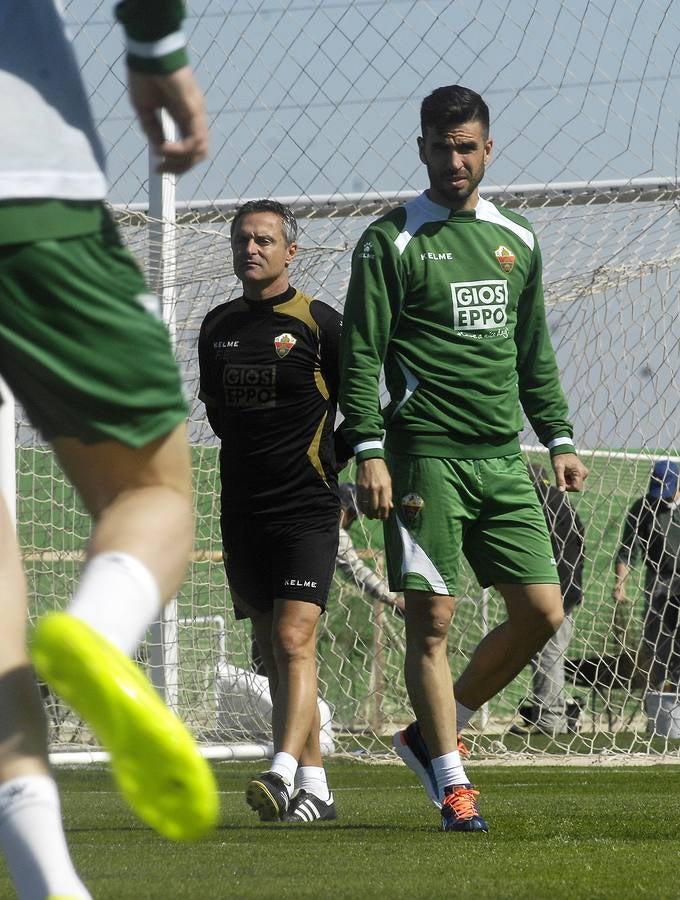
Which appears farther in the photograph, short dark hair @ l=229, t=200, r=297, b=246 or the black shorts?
short dark hair @ l=229, t=200, r=297, b=246

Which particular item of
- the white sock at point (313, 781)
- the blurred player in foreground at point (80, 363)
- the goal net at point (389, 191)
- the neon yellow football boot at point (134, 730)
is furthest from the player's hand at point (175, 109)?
the goal net at point (389, 191)

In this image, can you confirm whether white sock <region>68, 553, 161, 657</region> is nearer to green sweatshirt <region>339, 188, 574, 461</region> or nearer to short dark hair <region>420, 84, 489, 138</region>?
green sweatshirt <region>339, 188, 574, 461</region>

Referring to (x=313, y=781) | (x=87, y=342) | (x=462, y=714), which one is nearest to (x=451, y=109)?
(x=462, y=714)

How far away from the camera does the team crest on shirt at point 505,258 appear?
525 cm

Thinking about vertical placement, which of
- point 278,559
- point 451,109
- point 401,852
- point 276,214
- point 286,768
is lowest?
point 401,852

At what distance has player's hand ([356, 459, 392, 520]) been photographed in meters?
4.89

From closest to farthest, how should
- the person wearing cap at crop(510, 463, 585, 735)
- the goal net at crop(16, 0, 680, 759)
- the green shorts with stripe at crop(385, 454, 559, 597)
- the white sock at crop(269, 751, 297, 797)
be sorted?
1. the green shorts with stripe at crop(385, 454, 559, 597)
2. the white sock at crop(269, 751, 297, 797)
3. the goal net at crop(16, 0, 680, 759)
4. the person wearing cap at crop(510, 463, 585, 735)

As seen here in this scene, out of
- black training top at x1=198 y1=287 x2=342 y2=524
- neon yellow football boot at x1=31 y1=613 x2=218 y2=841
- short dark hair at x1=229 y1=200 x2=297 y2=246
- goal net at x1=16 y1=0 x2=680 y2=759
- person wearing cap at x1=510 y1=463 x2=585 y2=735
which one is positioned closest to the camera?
A: neon yellow football boot at x1=31 y1=613 x2=218 y2=841

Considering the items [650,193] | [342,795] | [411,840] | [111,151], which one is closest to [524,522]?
[411,840]

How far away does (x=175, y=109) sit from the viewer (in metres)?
2.40

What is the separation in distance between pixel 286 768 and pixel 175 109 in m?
3.22

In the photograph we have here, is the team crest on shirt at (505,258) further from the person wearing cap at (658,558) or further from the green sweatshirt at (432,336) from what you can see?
the person wearing cap at (658,558)

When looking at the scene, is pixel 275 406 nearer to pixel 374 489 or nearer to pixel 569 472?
pixel 374 489

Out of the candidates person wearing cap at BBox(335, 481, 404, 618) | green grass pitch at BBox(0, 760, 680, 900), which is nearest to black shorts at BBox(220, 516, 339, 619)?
green grass pitch at BBox(0, 760, 680, 900)
